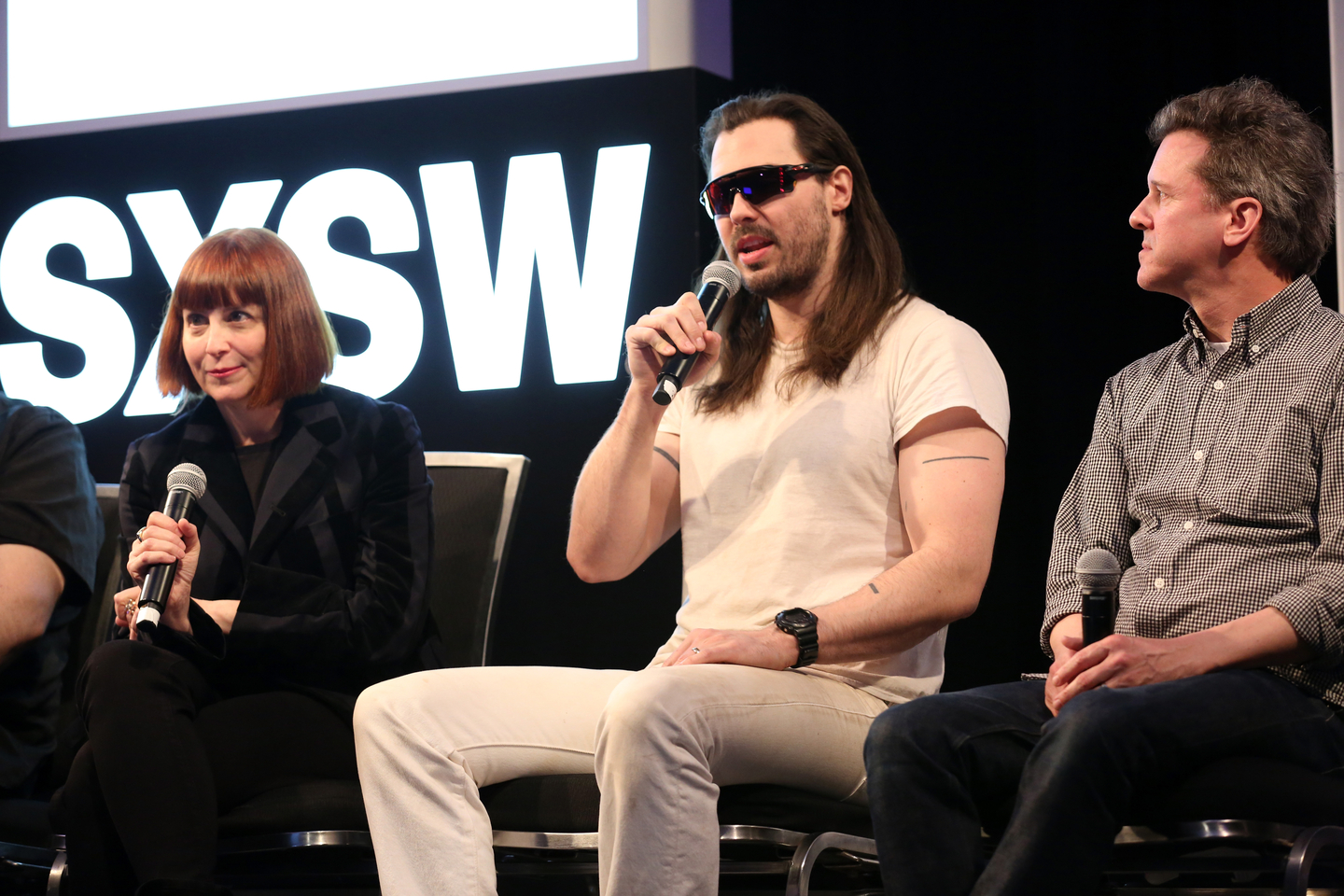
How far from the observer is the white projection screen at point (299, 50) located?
3.74 meters

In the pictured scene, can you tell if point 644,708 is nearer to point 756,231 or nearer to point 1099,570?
point 1099,570

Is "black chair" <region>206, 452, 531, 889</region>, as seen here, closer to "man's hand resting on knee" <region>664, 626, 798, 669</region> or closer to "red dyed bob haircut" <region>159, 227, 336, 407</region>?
"red dyed bob haircut" <region>159, 227, 336, 407</region>

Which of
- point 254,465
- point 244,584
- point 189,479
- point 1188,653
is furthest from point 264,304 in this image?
point 1188,653

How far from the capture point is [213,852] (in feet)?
6.81

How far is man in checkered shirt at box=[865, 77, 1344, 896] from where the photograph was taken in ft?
5.67

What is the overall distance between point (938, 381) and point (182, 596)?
4.08ft

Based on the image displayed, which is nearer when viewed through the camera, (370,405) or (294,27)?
(370,405)

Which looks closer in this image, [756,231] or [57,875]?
[57,875]

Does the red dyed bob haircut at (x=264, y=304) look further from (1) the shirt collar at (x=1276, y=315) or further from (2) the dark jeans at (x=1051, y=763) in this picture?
(1) the shirt collar at (x=1276, y=315)

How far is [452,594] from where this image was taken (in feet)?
8.93

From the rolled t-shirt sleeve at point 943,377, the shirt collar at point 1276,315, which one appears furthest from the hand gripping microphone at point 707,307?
the shirt collar at point 1276,315

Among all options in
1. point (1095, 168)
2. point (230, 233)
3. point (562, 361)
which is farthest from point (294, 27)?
point (1095, 168)

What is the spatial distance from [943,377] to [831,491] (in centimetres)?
24

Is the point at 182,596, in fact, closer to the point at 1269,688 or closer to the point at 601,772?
the point at 601,772
